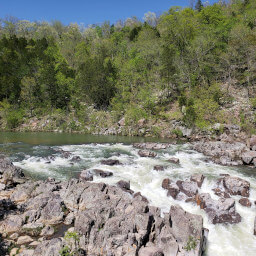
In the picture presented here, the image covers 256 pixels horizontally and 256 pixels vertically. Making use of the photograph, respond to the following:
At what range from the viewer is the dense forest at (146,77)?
44.6 metres

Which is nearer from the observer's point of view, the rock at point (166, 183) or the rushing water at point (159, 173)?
the rushing water at point (159, 173)

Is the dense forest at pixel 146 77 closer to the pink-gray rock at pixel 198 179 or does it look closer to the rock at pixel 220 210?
the pink-gray rock at pixel 198 179

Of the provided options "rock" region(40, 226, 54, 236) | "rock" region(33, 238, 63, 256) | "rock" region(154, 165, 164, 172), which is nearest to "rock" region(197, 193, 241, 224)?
"rock" region(154, 165, 164, 172)

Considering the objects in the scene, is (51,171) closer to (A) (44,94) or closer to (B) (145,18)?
(A) (44,94)

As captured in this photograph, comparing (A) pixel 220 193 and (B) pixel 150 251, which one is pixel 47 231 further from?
(A) pixel 220 193

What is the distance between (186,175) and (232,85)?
38788 mm

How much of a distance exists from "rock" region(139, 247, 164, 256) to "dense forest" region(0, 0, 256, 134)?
106 ft

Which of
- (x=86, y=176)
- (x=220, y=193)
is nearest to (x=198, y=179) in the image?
(x=220, y=193)

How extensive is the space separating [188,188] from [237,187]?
372 centimetres

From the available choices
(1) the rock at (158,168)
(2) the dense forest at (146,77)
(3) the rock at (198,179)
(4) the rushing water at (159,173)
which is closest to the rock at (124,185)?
(4) the rushing water at (159,173)

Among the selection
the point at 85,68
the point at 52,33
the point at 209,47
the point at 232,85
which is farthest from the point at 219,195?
the point at 52,33

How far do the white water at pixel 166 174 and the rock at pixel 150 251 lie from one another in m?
2.66

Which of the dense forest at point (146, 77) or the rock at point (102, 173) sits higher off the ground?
the dense forest at point (146, 77)

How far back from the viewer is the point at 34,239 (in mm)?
9820
